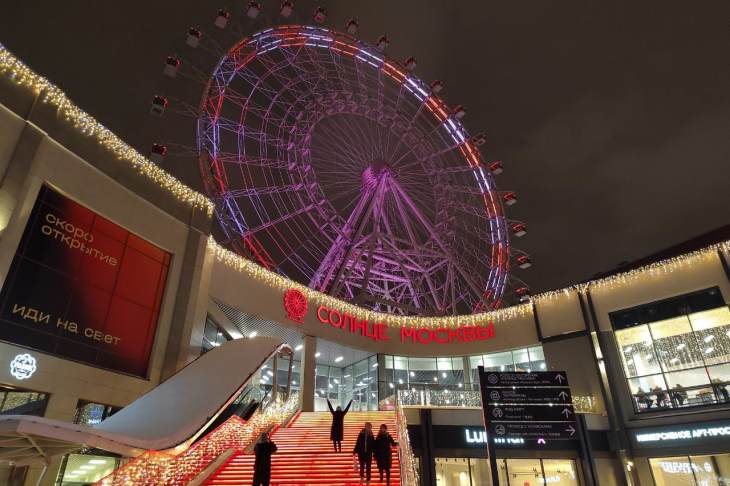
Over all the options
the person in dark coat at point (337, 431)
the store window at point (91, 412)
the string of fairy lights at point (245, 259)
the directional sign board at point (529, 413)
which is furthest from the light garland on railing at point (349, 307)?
the directional sign board at point (529, 413)

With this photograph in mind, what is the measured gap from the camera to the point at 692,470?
1723cm

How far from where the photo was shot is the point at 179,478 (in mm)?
8898

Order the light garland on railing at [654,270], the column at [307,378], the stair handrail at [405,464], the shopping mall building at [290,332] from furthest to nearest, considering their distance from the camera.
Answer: the column at [307,378], the light garland on railing at [654,270], the shopping mall building at [290,332], the stair handrail at [405,464]

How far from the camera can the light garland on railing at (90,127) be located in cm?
1208

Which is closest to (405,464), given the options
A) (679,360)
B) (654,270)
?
(679,360)

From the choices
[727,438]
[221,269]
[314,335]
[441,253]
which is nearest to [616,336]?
[727,438]

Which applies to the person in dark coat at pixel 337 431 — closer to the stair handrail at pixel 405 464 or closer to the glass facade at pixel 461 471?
the stair handrail at pixel 405 464

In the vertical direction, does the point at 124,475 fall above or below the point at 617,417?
below

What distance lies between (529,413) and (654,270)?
37.4ft

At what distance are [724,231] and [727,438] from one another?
18056 millimetres

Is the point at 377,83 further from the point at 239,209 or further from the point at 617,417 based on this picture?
the point at 617,417

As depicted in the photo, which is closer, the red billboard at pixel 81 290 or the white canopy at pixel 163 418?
the white canopy at pixel 163 418

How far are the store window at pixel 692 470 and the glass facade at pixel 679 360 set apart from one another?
2.00 meters

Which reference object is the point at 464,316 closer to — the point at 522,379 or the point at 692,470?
the point at 692,470
